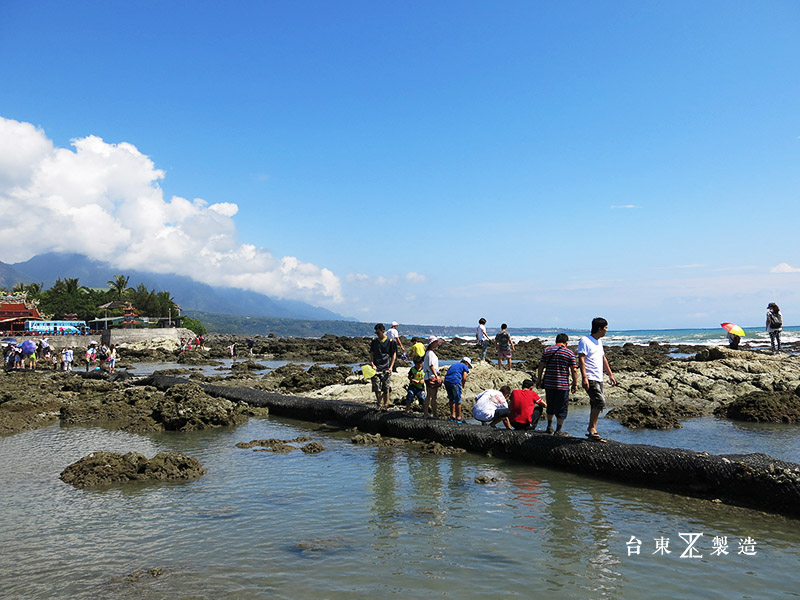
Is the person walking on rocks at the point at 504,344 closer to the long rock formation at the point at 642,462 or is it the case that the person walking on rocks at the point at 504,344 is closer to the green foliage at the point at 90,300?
the long rock formation at the point at 642,462

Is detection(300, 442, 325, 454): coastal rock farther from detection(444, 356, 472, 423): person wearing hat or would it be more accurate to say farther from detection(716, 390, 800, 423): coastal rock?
detection(716, 390, 800, 423): coastal rock

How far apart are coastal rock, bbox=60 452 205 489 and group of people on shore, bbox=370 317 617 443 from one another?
15.4 ft

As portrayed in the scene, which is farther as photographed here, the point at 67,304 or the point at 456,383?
the point at 67,304

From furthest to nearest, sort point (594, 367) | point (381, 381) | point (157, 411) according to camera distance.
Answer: point (157, 411) → point (381, 381) → point (594, 367)

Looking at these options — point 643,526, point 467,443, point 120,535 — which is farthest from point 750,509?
point 120,535

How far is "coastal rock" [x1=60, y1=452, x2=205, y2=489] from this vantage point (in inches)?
321

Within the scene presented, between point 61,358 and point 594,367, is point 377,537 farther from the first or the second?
point 61,358

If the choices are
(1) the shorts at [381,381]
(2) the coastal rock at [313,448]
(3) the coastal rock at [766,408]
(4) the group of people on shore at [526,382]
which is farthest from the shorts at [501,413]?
(3) the coastal rock at [766,408]

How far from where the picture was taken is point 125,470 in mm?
8398

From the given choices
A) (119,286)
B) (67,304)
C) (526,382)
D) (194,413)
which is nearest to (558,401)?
(526,382)

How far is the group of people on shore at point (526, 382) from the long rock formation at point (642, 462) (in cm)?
53

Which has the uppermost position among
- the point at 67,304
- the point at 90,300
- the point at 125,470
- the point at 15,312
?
the point at 90,300

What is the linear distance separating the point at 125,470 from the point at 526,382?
7.44 m

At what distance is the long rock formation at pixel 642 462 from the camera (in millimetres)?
6879
